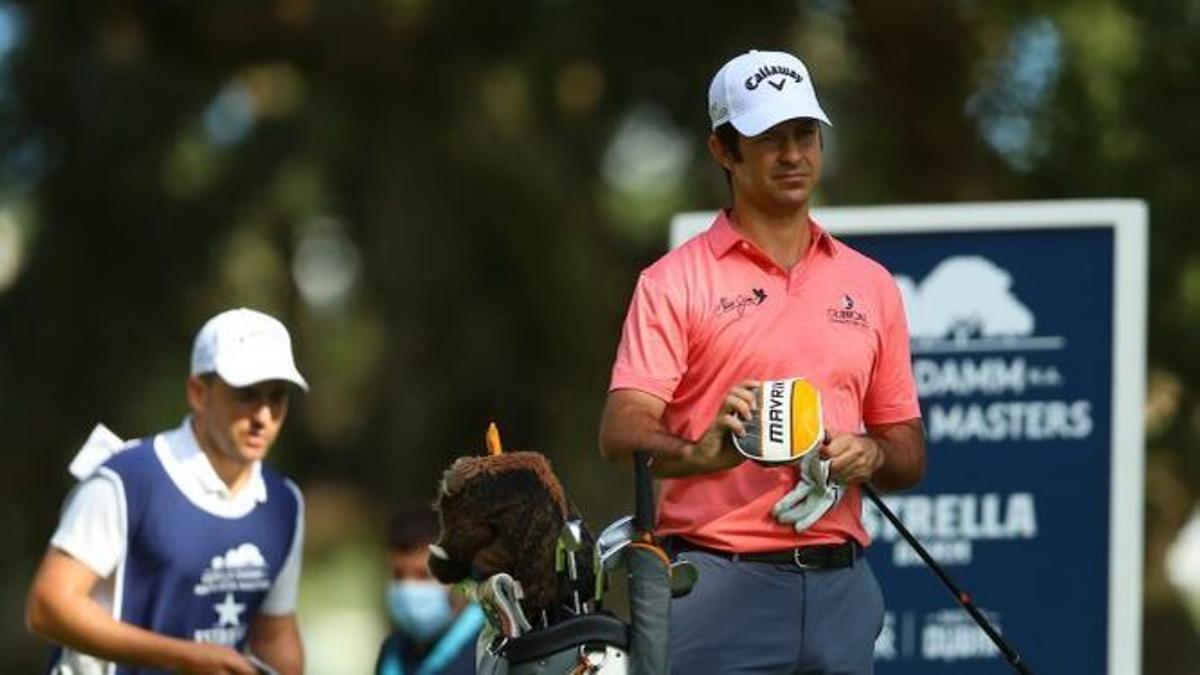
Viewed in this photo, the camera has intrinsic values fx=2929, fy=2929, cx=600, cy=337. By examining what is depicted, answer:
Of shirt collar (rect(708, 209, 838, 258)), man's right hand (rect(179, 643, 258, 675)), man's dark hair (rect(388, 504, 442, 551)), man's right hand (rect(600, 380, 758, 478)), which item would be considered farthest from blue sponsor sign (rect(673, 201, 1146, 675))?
man's right hand (rect(600, 380, 758, 478))

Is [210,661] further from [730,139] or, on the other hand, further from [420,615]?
[730,139]

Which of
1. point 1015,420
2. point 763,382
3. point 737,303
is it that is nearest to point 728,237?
point 737,303

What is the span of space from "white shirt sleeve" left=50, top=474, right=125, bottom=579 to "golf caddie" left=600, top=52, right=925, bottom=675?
5.83ft

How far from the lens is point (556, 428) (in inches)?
687

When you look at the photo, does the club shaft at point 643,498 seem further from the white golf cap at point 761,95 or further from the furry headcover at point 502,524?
the white golf cap at point 761,95

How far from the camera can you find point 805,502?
578 centimetres

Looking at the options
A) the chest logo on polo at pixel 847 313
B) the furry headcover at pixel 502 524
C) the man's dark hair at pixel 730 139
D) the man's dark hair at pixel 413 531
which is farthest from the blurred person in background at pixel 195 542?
the chest logo on polo at pixel 847 313

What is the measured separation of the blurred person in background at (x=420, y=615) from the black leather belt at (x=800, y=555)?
2.17 meters

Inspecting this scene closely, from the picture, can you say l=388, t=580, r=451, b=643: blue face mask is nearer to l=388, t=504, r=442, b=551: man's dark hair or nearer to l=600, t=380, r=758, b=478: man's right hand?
l=388, t=504, r=442, b=551: man's dark hair

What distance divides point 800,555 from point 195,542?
202cm

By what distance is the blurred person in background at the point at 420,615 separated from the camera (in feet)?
26.4

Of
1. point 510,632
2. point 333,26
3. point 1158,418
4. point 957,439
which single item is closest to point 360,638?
point 333,26

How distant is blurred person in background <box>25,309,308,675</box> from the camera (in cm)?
711

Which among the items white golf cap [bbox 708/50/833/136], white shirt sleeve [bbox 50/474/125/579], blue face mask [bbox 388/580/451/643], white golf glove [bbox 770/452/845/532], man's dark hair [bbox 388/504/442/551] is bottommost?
white golf glove [bbox 770/452/845/532]
